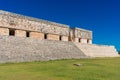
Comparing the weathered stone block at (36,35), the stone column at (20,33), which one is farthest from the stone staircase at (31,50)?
the stone column at (20,33)

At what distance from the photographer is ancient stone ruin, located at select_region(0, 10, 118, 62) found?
18.8 metres

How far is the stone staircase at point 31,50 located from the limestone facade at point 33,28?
3297 millimetres

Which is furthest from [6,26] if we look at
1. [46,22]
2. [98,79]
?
[98,79]

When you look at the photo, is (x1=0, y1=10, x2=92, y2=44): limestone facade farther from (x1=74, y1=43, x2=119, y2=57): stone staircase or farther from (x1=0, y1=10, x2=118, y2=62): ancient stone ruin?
(x1=74, y1=43, x2=119, y2=57): stone staircase

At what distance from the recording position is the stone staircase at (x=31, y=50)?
17.8 metres

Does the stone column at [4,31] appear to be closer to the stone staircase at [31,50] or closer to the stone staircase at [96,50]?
the stone staircase at [31,50]

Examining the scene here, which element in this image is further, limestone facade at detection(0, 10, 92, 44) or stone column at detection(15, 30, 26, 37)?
stone column at detection(15, 30, 26, 37)

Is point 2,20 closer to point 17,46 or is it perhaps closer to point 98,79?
point 17,46

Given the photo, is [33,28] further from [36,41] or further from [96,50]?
[96,50]

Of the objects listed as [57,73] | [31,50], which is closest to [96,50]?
[31,50]

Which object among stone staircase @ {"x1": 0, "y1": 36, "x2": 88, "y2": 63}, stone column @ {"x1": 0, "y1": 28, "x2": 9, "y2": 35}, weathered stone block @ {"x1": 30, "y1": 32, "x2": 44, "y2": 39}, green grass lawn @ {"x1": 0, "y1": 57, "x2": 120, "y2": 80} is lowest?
green grass lawn @ {"x1": 0, "y1": 57, "x2": 120, "y2": 80}

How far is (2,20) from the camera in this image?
22891 mm

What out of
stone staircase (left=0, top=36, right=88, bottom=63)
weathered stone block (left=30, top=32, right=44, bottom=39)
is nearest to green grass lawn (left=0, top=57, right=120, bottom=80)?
stone staircase (left=0, top=36, right=88, bottom=63)

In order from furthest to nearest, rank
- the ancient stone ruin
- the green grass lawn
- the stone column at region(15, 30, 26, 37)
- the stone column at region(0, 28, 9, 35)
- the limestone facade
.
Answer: the stone column at region(15, 30, 26, 37) → the limestone facade → the stone column at region(0, 28, 9, 35) → the ancient stone ruin → the green grass lawn
